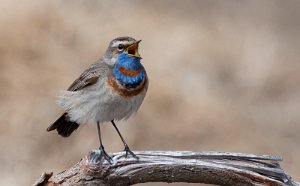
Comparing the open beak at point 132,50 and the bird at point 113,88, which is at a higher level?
A: the open beak at point 132,50

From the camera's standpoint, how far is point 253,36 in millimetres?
14398

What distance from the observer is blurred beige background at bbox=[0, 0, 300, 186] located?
40.5ft

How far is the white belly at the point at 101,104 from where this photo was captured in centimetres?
784

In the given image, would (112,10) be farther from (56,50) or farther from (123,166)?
(123,166)

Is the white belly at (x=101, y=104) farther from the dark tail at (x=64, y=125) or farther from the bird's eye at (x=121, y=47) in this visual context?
the bird's eye at (x=121, y=47)

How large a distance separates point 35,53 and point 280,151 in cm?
385

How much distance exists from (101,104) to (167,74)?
231 inches

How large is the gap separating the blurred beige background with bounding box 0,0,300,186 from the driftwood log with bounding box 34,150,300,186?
4.93 meters

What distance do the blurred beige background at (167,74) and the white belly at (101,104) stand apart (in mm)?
3739

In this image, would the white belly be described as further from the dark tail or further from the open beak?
the open beak

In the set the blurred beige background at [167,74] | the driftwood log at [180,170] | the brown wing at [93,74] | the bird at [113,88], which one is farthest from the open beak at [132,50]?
the blurred beige background at [167,74]

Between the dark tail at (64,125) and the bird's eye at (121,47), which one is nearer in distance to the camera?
the bird's eye at (121,47)

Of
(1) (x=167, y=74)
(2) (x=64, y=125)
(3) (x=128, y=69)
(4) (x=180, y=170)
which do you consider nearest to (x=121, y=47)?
(3) (x=128, y=69)

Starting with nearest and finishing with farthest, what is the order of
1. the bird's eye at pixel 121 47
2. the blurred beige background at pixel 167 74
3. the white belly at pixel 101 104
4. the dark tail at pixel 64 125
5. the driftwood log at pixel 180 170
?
1. the driftwood log at pixel 180 170
2. the white belly at pixel 101 104
3. the bird's eye at pixel 121 47
4. the dark tail at pixel 64 125
5. the blurred beige background at pixel 167 74
